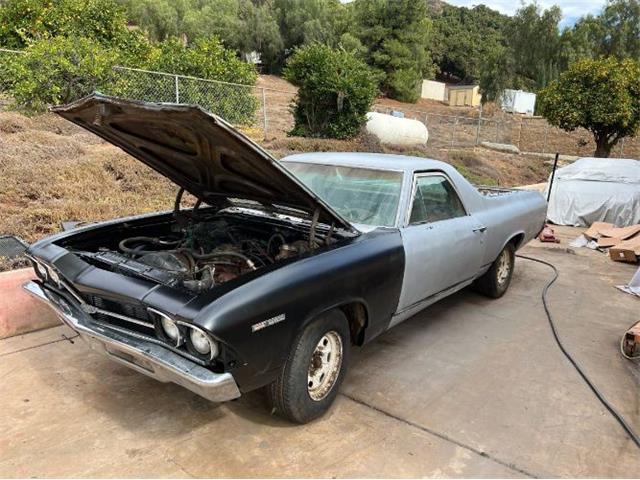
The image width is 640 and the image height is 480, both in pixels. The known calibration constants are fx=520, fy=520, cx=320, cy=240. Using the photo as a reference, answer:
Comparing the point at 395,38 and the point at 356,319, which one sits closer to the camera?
the point at 356,319

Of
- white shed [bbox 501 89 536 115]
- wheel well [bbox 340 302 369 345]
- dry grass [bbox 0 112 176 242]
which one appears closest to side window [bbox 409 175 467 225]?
wheel well [bbox 340 302 369 345]

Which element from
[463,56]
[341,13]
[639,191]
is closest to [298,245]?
[639,191]

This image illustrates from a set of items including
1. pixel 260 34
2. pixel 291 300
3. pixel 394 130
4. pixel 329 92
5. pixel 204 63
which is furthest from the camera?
pixel 260 34

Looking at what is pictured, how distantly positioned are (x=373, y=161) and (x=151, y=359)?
257cm

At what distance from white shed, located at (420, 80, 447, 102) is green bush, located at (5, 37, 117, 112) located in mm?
46038

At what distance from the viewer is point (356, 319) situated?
11.2 ft

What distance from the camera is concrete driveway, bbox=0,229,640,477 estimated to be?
2.76 meters

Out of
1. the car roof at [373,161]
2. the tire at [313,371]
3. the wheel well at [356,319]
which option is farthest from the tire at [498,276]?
the tire at [313,371]

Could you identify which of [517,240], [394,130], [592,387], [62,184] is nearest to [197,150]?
[592,387]

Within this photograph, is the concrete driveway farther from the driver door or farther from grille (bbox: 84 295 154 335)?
grille (bbox: 84 295 154 335)

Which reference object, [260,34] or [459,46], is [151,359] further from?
[459,46]

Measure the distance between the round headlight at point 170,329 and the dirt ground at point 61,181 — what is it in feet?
9.38

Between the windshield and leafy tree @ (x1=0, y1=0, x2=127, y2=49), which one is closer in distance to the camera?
the windshield

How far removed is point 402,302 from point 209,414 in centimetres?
151
